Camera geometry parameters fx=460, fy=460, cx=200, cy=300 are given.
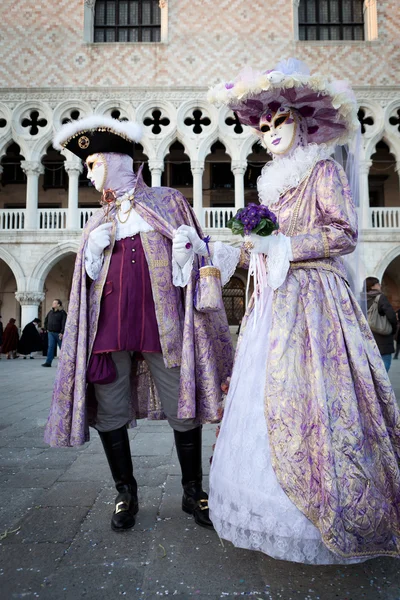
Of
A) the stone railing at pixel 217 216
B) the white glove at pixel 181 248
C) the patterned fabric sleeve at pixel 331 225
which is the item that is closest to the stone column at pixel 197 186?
the stone railing at pixel 217 216

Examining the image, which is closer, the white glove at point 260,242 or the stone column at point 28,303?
the white glove at point 260,242

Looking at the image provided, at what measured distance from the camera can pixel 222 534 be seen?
4.93 feet

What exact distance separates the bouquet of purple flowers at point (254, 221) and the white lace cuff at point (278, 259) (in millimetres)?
52

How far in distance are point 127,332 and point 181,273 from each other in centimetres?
34

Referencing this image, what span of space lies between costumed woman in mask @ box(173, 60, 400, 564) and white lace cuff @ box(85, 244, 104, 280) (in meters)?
0.43

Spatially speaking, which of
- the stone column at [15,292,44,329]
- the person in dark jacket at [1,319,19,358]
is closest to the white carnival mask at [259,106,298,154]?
the person in dark jacket at [1,319,19,358]

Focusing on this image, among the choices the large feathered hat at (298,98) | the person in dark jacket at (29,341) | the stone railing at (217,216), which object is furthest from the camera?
the stone railing at (217,216)

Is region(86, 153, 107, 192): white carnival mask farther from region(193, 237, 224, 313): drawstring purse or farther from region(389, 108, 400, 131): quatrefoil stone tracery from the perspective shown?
region(389, 108, 400, 131): quatrefoil stone tracery

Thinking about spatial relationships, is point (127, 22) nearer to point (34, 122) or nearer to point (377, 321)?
point (34, 122)

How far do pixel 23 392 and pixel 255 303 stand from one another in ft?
16.0

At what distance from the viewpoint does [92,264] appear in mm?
2014

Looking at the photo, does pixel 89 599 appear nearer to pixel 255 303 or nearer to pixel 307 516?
pixel 307 516

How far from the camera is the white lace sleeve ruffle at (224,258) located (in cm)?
195

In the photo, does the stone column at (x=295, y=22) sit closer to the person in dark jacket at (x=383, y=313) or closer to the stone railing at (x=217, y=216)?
the stone railing at (x=217, y=216)
